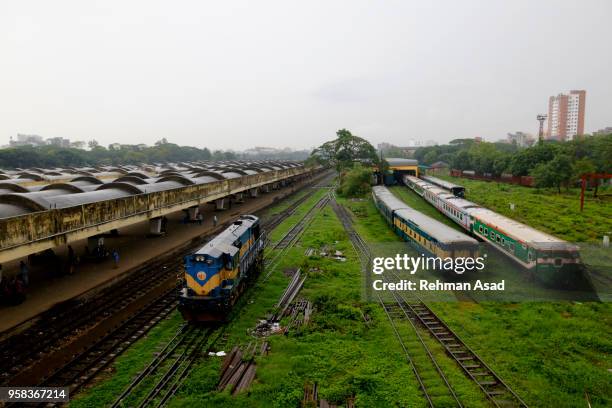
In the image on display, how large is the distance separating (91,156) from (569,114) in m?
182

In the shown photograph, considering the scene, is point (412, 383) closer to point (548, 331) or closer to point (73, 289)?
point (548, 331)

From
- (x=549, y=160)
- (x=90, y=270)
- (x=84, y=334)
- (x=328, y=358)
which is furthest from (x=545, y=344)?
(x=549, y=160)

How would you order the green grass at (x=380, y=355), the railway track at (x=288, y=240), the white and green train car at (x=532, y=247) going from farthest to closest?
the railway track at (x=288, y=240) < the white and green train car at (x=532, y=247) < the green grass at (x=380, y=355)

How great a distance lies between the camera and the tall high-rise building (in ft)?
549

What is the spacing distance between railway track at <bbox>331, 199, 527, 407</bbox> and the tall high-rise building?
18322 centimetres

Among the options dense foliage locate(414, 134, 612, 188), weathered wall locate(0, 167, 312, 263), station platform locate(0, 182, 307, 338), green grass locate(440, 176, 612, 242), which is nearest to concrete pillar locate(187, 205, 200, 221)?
station platform locate(0, 182, 307, 338)

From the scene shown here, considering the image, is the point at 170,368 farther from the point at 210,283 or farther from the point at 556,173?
the point at 556,173

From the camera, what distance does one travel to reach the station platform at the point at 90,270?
1576 centimetres

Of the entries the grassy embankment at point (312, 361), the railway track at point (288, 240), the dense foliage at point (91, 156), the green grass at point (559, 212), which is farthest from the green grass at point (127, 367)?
the dense foliage at point (91, 156)

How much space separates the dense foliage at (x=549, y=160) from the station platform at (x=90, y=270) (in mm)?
43217

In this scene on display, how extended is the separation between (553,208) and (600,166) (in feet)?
68.1

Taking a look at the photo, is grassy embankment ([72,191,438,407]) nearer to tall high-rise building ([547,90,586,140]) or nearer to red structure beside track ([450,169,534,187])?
red structure beside track ([450,169,534,187])

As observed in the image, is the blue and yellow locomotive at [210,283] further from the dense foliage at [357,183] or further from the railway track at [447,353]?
the dense foliage at [357,183]

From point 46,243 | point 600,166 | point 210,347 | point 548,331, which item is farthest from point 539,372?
point 600,166
